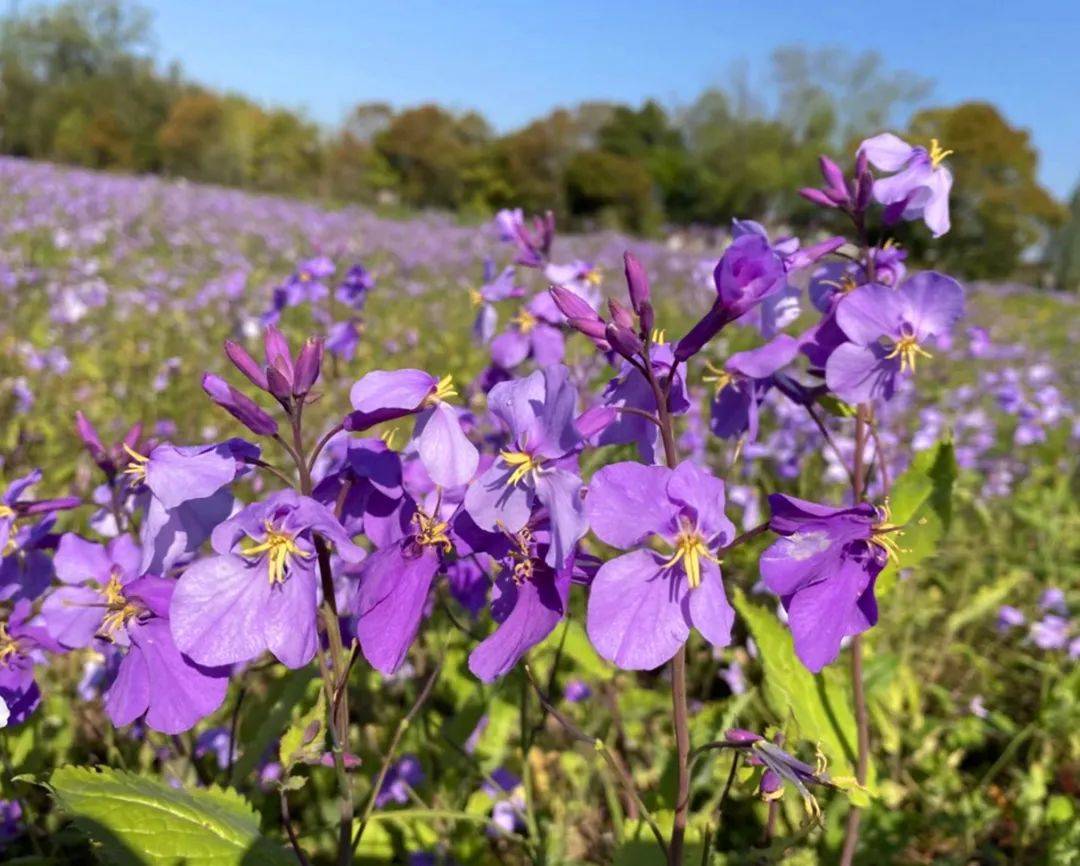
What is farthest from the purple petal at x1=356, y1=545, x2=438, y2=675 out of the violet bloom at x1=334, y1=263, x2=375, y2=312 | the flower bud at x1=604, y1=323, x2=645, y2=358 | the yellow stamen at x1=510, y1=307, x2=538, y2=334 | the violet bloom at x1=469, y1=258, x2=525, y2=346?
the violet bloom at x1=334, y1=263, x2=375, y2=312

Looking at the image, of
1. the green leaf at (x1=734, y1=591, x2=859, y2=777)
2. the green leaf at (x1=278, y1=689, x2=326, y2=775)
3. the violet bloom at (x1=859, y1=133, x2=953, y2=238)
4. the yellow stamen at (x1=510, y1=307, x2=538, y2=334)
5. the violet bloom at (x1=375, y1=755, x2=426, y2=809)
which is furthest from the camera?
the violet bloom at (x1=375, y1=755, x2=426, y2=809)

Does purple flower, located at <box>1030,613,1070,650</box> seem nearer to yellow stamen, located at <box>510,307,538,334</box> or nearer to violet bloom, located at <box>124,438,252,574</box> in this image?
yellow stamen, located at <box>510,307,538,334</box>

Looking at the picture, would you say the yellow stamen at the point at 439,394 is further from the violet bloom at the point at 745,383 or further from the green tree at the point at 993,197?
the green tree at the point at 993,197

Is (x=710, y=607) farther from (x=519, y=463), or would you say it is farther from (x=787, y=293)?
(x=787, y=293)

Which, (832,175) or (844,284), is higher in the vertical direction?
(832,175)

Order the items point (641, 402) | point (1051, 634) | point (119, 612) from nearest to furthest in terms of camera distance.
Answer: point (119, 612) < point (641, 402) < point (1051, 634)

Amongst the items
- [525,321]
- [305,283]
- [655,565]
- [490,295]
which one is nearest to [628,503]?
[655,565]

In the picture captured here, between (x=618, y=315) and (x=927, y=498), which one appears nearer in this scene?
(x=618, y=315)

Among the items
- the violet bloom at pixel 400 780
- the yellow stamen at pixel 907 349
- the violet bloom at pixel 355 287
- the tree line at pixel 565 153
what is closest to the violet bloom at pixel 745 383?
the yellow stamen at pixel 907 349
